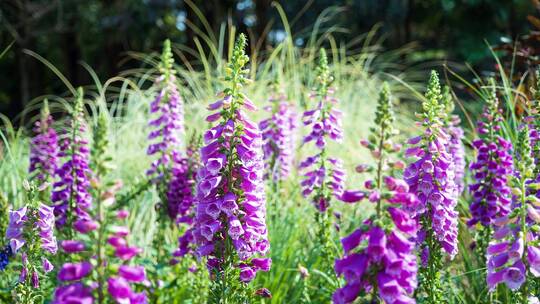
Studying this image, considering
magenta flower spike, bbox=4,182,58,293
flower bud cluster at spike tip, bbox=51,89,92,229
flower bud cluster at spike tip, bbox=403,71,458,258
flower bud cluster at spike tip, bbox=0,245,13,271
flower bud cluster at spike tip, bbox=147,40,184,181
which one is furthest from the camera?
flower bud cluster at spike tip, bbox=147,40,184,181

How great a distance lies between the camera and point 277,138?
12.7ft

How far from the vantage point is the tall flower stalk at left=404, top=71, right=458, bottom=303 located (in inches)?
86.2

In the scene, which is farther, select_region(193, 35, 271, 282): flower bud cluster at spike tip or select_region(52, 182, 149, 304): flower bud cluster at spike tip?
select_region(193, 35, 271, 282): flower bud cluster at spike tip

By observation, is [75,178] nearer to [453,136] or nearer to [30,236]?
[30,236]

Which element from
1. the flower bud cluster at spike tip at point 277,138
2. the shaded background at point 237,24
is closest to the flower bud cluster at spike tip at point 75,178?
the flower bud cluster at spike tip at point 277,138

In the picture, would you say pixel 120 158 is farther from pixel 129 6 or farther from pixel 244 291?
pixel 129 6

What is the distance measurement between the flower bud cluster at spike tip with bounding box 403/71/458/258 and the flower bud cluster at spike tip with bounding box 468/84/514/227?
2.35 ft

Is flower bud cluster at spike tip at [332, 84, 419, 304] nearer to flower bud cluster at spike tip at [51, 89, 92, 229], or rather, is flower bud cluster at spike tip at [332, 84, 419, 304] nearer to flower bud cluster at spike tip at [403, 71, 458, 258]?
flower bud cluster at spike tip at [403, 71, 458, 258]

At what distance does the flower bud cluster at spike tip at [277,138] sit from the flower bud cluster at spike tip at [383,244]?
213 cm

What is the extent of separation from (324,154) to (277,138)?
763 millimetres

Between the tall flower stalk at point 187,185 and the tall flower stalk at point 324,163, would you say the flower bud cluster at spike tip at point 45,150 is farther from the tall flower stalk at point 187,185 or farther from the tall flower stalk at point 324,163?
the tall flower stalk at point 324,163

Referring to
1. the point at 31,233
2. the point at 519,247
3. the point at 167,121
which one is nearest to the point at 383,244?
the point at 519,247

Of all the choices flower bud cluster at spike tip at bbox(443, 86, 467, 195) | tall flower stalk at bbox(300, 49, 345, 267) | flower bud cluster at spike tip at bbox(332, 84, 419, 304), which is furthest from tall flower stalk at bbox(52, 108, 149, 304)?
flower bud cluster at spike tip at bbox(443, 86, 467, 195)

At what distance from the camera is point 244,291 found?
2.37 meters
